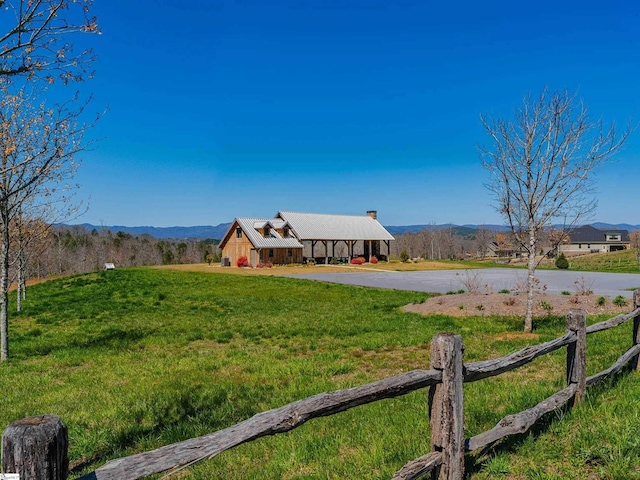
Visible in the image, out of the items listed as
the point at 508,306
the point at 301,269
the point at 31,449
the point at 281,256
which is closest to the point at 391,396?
the point at 31,449

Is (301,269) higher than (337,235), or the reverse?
(337,235)

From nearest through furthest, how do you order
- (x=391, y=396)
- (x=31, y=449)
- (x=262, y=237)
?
(x=31, y=449) < (x=391, y=396) < (x=262, y=237)

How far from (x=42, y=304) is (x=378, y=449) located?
21.1 metres

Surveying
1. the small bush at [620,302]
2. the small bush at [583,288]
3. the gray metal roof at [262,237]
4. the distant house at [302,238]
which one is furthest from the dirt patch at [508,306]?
the distant house at [302,238]

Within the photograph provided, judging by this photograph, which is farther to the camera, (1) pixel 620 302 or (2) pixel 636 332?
(1) pixel 620 302

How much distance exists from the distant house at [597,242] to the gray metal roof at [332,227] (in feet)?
181

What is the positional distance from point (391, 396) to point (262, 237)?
44.6m

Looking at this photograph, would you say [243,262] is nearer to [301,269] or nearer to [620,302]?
[301,269]

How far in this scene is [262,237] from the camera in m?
47.6

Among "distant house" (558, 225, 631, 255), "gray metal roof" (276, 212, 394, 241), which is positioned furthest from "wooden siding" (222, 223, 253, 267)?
"distant house" (558, 225, 631, 255)

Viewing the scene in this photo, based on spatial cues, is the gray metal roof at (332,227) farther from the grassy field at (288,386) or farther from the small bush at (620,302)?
the small bush at (620,302)

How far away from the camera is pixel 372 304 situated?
1878 centimetres

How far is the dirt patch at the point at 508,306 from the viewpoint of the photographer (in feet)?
46.5

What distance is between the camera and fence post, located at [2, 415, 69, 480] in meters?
1.81
